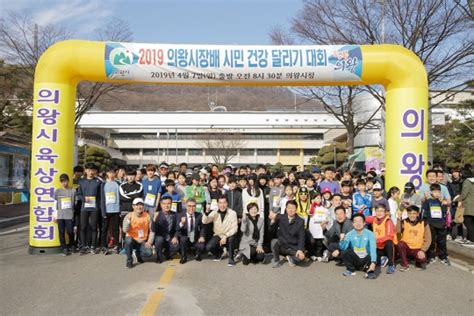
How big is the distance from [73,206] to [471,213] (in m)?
8.35

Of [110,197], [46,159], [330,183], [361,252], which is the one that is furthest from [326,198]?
[46,159]

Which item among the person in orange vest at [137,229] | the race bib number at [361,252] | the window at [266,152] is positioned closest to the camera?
the race bib number at [361,252]

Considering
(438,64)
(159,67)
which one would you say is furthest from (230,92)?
(159,67)

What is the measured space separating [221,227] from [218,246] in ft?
1.16

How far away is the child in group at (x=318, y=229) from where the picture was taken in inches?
336

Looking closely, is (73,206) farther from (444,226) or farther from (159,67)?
(444,226)

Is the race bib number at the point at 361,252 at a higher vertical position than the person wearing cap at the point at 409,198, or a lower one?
lower

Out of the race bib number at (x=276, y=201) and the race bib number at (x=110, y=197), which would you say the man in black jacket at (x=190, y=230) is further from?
the race bib number at (x=276, y=201)

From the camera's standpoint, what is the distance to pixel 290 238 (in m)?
8.11

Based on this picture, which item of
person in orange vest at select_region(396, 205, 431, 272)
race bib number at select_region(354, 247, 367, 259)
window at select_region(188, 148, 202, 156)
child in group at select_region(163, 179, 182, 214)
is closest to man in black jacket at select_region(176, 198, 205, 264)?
child in group at select_region(163, 179, 182, 214)

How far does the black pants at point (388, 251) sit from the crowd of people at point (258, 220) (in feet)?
0.06

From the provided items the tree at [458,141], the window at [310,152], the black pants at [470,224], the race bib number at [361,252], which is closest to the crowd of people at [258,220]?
the race bib number at [361,252]

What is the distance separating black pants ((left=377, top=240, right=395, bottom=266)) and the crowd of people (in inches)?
0.7

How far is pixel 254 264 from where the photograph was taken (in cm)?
812
